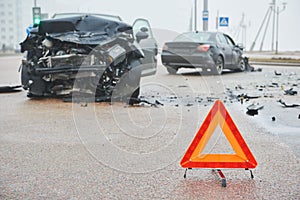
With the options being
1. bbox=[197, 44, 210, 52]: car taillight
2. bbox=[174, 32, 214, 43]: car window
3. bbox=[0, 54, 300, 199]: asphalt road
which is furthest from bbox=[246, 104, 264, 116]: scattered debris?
bbox=[174, 32, 214, 43]: car window

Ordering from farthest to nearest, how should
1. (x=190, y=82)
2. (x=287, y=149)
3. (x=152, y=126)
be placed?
(x=190, y=82)
(x=152, y=126)
(x=287, y=149)

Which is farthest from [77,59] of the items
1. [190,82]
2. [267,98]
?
[190,82]

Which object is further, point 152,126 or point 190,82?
point 190,82

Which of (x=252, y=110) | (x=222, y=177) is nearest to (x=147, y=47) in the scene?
(x=252, y=110)

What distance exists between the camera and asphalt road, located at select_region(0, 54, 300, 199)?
156 inches

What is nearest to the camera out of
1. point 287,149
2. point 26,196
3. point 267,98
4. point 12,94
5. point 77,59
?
point 26,196

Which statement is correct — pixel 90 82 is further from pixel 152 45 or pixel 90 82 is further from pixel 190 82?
pixel 190 82

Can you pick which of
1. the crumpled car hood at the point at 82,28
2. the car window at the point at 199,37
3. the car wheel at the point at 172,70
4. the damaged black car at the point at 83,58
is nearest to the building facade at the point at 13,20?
the car wheel at the point at 172,70

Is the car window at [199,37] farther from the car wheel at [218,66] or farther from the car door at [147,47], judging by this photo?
the car door at [147,47]

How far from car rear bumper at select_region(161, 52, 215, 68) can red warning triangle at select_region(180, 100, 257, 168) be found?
35.4 feet

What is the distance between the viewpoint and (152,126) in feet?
22.4

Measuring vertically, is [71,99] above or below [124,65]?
below

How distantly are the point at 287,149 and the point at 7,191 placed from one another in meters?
3.28

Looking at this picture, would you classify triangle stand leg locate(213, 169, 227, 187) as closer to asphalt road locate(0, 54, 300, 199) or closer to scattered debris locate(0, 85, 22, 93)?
asphalt road locate(0, 54, 300, 199)
